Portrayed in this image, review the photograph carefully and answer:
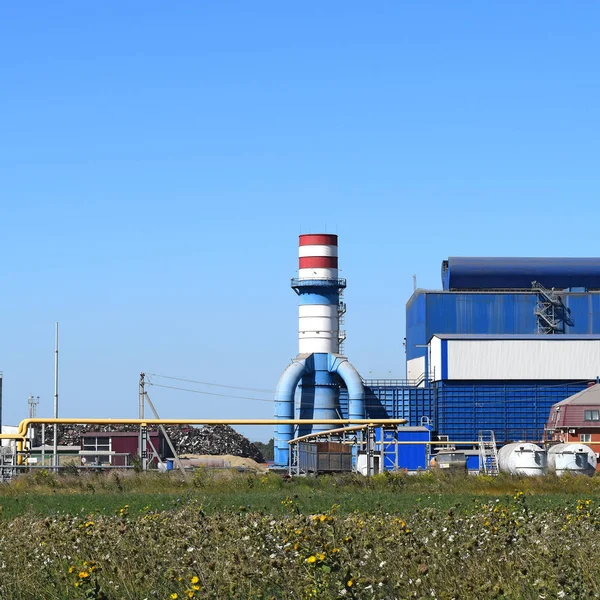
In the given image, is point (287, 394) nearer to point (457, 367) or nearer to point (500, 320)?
point (457, 367)

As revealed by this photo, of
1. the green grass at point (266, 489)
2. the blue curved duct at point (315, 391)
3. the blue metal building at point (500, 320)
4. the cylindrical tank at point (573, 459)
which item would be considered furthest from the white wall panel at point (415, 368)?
the green grass at point (266, 489)

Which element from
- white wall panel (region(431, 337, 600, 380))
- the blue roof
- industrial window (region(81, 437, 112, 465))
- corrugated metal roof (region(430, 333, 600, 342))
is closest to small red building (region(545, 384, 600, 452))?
white wall panel (region(431, 337, 600, 380))

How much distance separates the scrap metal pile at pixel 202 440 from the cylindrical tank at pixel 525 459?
36526 millimetres

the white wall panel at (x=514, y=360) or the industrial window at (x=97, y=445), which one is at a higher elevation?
the white wall panel at (x=514, y=360)

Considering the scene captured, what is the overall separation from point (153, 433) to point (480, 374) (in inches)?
727

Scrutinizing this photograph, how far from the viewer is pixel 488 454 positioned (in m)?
53.5

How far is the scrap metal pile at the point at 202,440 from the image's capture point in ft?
246

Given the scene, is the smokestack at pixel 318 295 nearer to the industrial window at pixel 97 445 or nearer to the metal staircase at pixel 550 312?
the industrial window at pixel 97 445

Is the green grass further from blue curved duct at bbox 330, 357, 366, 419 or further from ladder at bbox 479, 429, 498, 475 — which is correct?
blue curved duct at bbox 330, 357, 366, 419

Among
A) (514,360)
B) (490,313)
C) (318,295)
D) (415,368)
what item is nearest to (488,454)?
(514,360)

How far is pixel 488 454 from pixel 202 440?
27.5 metres

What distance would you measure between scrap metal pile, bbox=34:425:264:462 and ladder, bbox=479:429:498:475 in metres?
20.7

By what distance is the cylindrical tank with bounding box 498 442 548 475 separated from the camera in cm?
3872

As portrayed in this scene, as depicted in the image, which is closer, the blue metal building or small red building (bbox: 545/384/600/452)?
small red building (bbox: 545/384/600/452)
